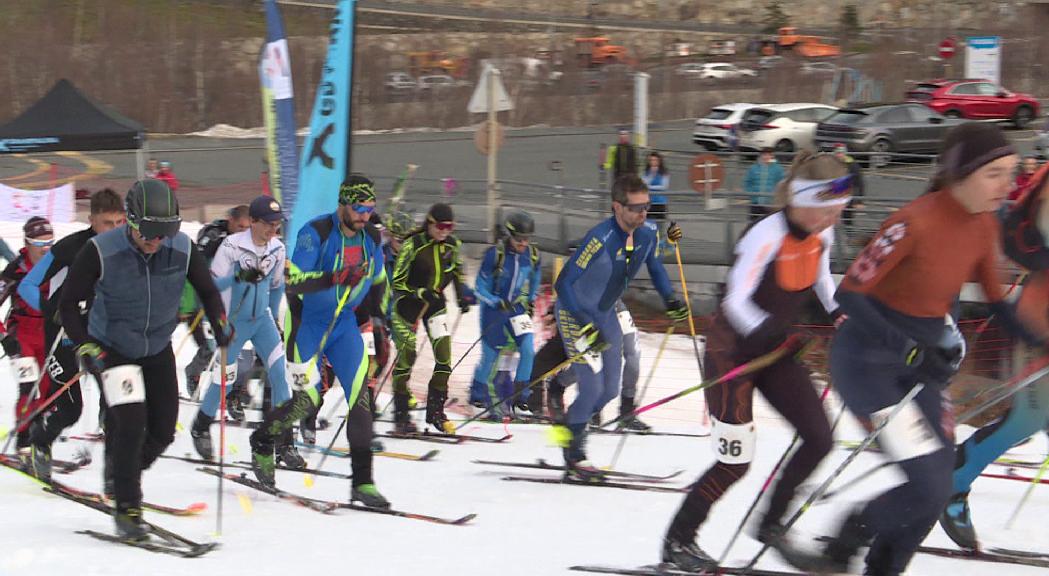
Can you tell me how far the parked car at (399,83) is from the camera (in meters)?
36.4

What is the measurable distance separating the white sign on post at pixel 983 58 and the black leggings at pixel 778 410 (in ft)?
72.8

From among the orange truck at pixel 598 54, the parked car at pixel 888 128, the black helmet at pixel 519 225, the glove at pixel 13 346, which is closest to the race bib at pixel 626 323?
the black helmet at pixel 519 225

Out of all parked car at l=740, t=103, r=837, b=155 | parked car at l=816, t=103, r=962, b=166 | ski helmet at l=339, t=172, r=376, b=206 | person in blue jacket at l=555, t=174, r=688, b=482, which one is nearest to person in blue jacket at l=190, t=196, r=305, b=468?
ski helmet at l=339, t=172, r=376, b=206

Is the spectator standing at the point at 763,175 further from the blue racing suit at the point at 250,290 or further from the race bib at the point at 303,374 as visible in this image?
the race bib at the point at 303,374

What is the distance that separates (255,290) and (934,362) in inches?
190

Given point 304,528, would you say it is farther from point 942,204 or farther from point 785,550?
point 942,204

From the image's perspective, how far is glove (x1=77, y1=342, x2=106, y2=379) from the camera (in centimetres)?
552

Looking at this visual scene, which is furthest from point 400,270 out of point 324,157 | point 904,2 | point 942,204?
point 904,2

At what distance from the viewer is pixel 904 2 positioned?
161 ft

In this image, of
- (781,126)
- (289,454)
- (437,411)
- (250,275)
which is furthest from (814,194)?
(781,126)

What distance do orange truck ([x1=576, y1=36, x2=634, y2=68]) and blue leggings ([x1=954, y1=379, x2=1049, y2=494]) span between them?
107 feet

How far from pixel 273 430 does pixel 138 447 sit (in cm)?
153

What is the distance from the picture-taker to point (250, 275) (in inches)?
303

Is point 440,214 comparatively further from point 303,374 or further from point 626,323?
point 303,374
